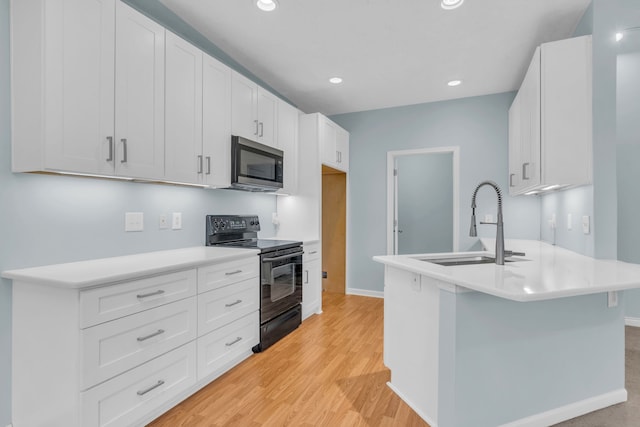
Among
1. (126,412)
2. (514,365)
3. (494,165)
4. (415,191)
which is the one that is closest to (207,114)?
(126,412)

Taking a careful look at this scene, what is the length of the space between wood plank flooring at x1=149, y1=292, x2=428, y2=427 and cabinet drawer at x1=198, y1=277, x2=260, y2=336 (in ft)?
1.33

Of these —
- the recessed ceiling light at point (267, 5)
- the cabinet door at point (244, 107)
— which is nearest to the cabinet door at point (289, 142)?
the cabinet door at point (244, 107)

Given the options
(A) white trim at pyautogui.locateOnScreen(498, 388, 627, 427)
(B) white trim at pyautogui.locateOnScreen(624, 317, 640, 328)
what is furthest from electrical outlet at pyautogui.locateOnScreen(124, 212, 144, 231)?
(B) white trim at pyautogui.locateOnScreen(624, 317, 640, 328)

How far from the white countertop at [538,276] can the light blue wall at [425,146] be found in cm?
204

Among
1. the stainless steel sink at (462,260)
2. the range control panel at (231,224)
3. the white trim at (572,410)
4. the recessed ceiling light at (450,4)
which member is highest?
the recessed ceiling light at (450,4)

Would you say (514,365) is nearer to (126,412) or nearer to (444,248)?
(126,412)

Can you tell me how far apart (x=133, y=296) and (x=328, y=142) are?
2.91 meters

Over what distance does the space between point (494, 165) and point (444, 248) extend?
1.77 m

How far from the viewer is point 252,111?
2932 mm

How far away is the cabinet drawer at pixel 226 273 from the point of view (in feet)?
6.84

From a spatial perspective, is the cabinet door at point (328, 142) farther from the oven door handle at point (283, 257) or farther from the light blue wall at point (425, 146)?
the oven door handle at point (283, 257)

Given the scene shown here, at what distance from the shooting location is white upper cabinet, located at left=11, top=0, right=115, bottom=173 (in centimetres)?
150

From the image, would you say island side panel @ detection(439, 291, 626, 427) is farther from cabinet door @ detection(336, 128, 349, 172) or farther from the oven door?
cabinet door @ detection(336, 128, 349, 172)

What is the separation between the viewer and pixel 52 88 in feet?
4.96
